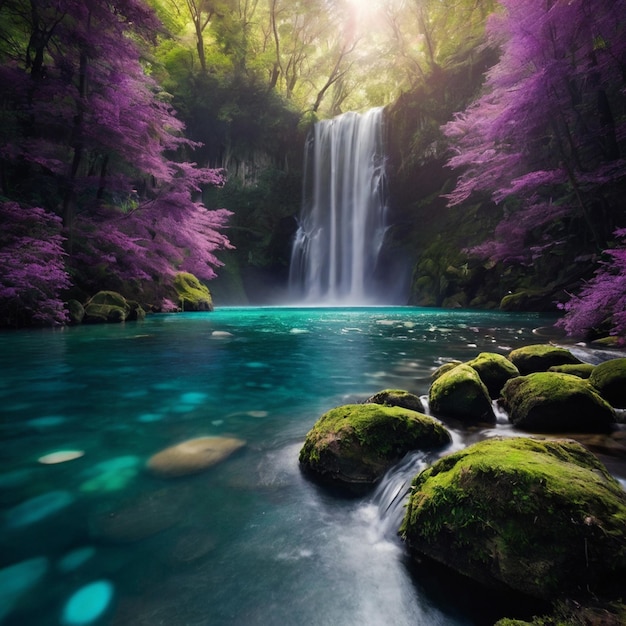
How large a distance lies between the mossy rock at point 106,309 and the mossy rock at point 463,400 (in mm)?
11292

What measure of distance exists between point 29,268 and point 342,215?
21973mm

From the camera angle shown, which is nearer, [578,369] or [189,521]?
[189,521]

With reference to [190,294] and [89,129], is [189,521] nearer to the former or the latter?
[89,129]

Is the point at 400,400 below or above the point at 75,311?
below

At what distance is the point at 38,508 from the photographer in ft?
6.56

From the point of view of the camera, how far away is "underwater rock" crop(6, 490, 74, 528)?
6.22 ft

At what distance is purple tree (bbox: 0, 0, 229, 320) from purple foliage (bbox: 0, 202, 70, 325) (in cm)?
219

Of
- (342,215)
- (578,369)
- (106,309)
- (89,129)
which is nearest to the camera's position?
(578,369)

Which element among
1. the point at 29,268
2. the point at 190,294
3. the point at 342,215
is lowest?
the point at 190,294

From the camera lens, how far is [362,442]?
2.45m

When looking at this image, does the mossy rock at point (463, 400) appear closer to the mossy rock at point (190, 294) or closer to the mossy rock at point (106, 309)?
the mossy rock at point (106, 309)

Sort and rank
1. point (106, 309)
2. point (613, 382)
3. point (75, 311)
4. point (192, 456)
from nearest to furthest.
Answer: point (192, 456) → point (613, 382) → point (75, 311) → point (106, 309)

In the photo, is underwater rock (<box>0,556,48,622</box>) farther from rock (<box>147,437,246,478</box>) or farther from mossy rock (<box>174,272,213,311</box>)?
mossy rock (<box>174,272,213,311</box>)

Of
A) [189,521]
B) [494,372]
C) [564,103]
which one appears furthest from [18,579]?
[564,103]
